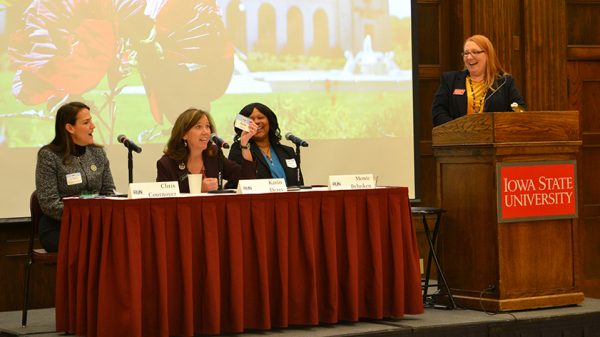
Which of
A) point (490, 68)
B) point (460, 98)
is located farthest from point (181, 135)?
point (490, 68)

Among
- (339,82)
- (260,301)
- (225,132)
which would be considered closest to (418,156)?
(339,82)

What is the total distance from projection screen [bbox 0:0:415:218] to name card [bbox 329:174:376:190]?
1718 millimetres

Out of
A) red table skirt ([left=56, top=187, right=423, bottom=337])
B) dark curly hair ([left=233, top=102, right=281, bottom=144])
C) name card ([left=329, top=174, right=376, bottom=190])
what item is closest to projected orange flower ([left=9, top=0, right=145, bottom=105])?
dark curly hair ([left=233, top=102, right=281, bottom=144])

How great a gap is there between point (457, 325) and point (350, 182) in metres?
0.85

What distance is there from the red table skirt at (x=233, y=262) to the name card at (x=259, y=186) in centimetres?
5

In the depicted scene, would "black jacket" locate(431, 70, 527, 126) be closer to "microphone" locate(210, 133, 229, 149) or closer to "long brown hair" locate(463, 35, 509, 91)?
"long brown hair" locate(463, 35, 509, 91)

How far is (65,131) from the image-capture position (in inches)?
194

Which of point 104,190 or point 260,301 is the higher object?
point 104,190

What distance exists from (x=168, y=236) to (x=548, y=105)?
12.6 ft

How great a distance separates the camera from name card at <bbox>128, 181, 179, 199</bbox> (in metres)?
4.17

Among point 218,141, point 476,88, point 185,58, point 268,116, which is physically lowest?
point 218,141

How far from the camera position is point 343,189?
4.61m

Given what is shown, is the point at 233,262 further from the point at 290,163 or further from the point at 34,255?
the point at 290,163

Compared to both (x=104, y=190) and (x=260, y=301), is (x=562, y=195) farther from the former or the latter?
(x=104, y=190)
